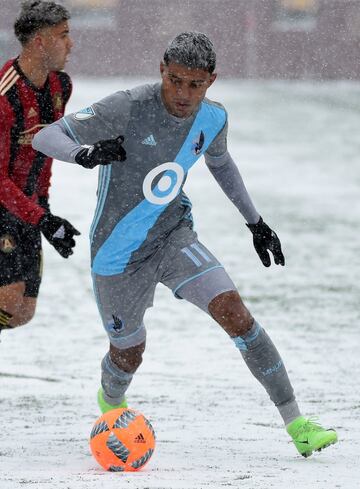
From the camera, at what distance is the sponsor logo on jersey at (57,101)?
21.6ft

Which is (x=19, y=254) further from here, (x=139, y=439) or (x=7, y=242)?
(x=139, y=439)

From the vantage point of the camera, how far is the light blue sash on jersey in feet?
18.8

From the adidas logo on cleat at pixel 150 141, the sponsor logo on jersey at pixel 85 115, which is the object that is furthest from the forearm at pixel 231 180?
Answer: the sponsor logo on jersey at pixel 85 115

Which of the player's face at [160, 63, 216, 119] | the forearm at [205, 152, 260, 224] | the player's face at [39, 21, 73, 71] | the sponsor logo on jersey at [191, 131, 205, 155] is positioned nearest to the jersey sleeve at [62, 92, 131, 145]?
the player's face at [160, 63, 216, 119]

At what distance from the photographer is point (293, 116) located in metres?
27.0

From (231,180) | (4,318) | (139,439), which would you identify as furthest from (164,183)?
(4,318)

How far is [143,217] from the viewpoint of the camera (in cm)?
579

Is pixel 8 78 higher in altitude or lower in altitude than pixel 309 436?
higher

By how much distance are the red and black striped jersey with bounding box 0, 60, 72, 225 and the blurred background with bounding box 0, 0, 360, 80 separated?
23.9 metres

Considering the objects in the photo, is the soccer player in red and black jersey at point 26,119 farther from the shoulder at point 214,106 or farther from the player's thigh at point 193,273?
the shoulder at point 214,106

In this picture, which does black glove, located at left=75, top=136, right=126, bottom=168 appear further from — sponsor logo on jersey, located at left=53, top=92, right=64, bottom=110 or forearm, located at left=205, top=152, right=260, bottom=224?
sponsor logo on jersey, located at left=53, top=92, right=64, bottom=110

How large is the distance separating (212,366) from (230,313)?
3035 mm

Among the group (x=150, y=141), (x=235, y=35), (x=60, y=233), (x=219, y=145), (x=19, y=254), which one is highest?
(x=150, y=141)

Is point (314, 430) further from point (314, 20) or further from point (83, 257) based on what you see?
point (314, 20)
